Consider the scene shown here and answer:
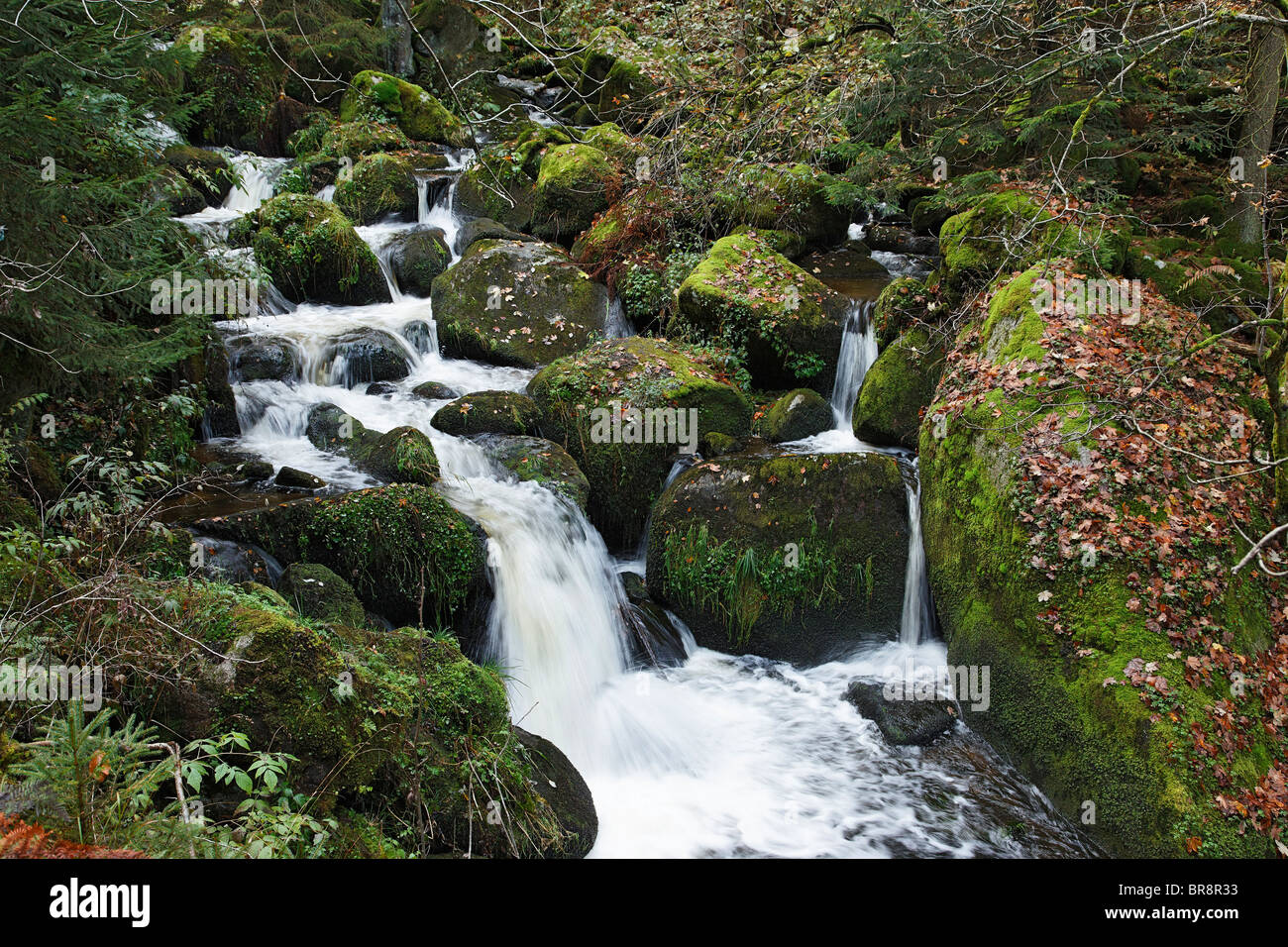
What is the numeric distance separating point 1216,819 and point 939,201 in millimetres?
8769

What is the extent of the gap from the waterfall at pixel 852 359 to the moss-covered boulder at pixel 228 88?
13225 mm

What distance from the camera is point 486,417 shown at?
30.6 ft

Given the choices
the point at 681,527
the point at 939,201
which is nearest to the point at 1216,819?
the point at 681,527

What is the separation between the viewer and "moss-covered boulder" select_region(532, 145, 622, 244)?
538 inches

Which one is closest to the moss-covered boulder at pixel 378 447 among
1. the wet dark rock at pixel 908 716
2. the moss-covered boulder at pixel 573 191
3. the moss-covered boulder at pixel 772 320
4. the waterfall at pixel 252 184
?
the moss-covered boulder at pixel 772 320

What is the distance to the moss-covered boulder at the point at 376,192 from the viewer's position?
46.1 ft

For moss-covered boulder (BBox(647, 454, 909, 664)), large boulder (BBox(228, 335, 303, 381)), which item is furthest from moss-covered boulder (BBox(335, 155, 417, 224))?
moss-covered boulder (BBox(647, 454, 909, 664))

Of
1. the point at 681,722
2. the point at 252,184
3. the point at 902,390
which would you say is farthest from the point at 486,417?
the point at 252,184

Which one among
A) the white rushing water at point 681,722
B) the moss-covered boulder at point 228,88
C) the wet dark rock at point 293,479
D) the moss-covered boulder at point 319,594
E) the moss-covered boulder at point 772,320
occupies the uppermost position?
the moss-covered boulder at point 228,88

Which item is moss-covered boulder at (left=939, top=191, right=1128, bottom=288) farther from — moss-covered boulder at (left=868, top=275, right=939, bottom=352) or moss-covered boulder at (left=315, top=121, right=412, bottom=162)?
moss-covered boulder at (left=315, top=121, right=412, bottom=162)

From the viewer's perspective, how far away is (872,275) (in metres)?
12.6

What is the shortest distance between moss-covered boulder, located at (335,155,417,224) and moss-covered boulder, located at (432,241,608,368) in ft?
10.5

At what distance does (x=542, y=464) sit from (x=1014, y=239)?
555 cm

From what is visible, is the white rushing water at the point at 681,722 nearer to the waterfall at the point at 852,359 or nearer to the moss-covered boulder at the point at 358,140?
the waterfall at the point at 852,359
